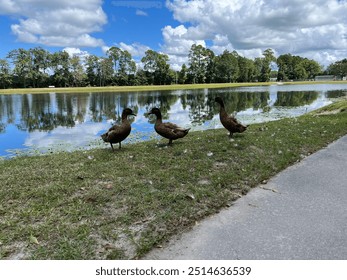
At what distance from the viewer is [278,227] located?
3779 mm

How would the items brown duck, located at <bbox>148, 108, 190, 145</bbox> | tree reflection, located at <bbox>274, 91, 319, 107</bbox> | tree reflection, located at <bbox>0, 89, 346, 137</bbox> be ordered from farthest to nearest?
tree reflection, located at <bbox>274, 91, 319, 107</bbox> → tree reflection, located at <bbox>0, 89, 346, 137</bbox> → brown duck, located at <bbox>148, 108, 190, 145</bbox>

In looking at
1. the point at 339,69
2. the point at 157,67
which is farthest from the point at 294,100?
the point at 339,69

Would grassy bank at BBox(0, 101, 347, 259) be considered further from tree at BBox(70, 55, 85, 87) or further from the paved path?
tree at BBox(70, 55, 85, 87)

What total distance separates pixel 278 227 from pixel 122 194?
93.4 inches

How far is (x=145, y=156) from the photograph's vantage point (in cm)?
671

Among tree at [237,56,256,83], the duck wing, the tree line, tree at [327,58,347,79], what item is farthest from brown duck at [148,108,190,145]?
tree at [327,58,347,79]

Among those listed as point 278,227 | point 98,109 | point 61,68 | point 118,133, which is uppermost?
point 61,68

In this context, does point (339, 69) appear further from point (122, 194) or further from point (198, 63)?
point (122, 194)

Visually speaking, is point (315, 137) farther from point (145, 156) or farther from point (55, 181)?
point (55, 181)

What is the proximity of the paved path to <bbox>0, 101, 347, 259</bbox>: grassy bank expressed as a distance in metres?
0.26

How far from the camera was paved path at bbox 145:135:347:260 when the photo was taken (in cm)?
324

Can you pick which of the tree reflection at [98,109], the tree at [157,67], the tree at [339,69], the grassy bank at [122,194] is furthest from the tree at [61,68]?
the tree at [339,69]

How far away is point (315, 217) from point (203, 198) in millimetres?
1628

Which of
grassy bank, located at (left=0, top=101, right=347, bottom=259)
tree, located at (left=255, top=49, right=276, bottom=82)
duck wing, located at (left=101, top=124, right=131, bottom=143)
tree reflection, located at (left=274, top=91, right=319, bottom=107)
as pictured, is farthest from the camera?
tree, located at (left=255, top=49, right=276, bottom=82)
